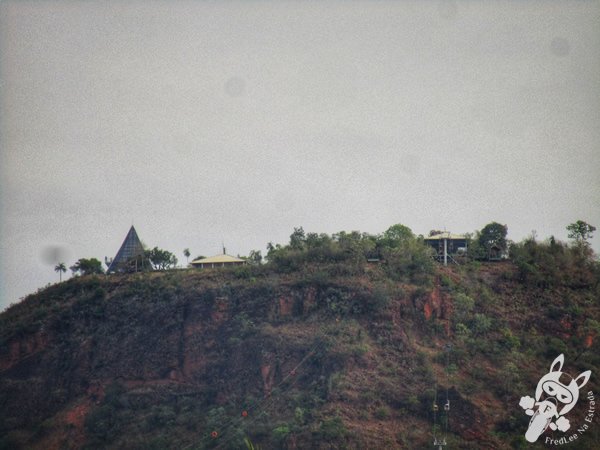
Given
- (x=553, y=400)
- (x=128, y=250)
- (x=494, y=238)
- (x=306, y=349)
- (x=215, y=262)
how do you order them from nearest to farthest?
(x=553, y=400)
(x=306, y=349)
(x=494, y=238)
(x=215, y=262)
(x=128, y=250)

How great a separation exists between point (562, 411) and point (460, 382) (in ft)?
17.4

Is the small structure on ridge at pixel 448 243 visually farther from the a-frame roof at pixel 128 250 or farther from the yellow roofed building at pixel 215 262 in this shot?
the a-frame roof at pixel 128 250

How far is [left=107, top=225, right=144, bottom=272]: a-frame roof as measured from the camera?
5338cm

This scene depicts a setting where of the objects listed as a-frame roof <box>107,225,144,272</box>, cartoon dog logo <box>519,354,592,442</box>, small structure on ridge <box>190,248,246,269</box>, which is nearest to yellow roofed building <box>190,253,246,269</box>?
small structure on ridge <box>190,248,246,269</box>

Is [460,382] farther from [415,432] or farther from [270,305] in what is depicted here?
[270,305]

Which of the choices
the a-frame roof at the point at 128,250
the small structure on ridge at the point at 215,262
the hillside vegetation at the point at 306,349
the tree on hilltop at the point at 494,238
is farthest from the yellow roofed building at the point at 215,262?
the tree on hilltop at the point at 494,238

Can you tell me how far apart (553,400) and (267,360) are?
1566cm

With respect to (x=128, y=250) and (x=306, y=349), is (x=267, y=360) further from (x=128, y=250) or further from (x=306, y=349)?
(x=128, y=250)

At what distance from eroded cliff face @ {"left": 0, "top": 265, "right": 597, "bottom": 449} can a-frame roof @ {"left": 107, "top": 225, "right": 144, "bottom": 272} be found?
536cm

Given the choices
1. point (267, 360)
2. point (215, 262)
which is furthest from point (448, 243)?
point (267, 360)

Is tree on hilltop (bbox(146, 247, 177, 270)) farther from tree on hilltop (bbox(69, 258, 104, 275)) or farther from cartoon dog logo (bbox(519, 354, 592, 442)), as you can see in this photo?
Result: cartoon dog logo (bbox(519, 354, 592, 442))

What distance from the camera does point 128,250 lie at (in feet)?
180

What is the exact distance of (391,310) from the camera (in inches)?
1607

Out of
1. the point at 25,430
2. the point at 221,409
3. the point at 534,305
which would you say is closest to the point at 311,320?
the point at 221,409
